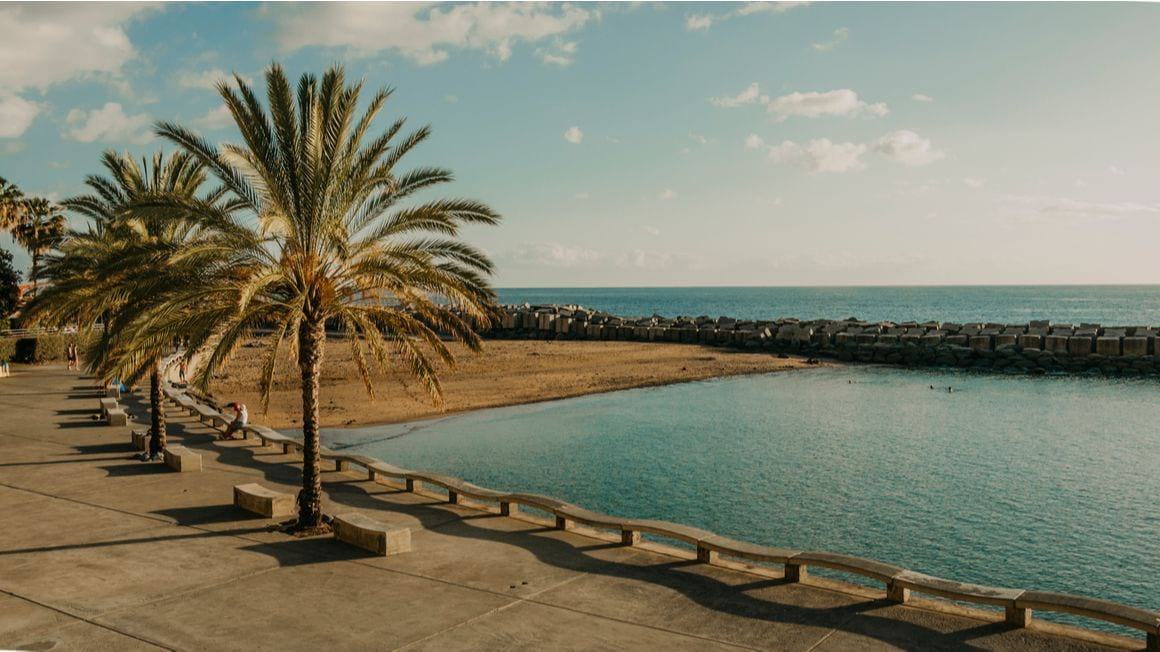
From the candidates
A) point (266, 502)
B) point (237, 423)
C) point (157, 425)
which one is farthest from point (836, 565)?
point (237, 423)

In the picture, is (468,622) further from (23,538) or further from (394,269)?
(23,538)

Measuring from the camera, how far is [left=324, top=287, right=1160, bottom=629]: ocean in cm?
1720

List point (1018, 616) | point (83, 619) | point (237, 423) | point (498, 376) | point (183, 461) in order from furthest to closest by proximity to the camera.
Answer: point (498, 376) < point (237, 423) < point (183, 461) < point (83, 619) < point (1018, 616)

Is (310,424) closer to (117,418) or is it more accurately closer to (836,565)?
(836,565)

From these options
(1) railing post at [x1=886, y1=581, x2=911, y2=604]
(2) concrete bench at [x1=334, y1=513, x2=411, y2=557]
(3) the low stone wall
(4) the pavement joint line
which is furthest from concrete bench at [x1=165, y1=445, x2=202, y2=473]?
(3) the low stone wall

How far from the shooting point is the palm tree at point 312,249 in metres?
13.7

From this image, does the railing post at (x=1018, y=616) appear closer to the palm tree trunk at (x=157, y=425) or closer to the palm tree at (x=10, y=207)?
the palm tree trunk at (x=157, y=425)

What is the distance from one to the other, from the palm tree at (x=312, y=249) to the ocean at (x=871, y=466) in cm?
835

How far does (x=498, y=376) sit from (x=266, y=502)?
32283mm

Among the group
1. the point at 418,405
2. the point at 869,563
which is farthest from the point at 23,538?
the point at 418,405

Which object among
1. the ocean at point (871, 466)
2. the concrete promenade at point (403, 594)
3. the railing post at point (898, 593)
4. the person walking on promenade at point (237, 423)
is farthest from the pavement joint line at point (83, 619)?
the person walking on promenade at point (237, 423)

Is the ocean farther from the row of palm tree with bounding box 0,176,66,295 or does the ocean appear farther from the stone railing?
the row of palm tree with bounding box 0,176,66,295

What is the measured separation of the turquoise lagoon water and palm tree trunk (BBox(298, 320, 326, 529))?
26.8 ft

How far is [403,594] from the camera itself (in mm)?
10984
